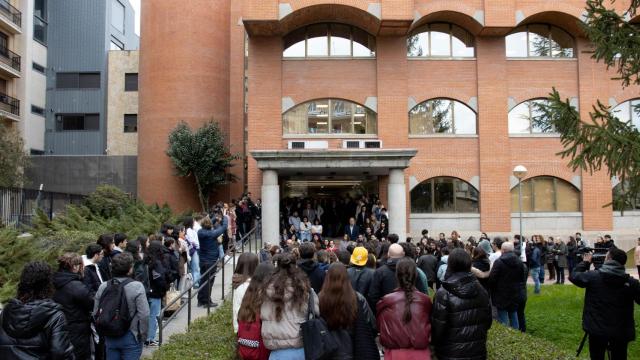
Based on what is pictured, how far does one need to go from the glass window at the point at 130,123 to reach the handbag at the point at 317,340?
37.4 metres

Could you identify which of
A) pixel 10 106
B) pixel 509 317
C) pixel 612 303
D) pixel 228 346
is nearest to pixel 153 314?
pixel 228 346

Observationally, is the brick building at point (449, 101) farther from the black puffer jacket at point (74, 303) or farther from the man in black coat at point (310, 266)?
the black puffer jacket at point (74, 303)

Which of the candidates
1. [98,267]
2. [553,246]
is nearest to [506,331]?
[98,267]

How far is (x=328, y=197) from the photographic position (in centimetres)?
2508

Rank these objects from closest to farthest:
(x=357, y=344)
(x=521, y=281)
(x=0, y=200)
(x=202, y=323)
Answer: (x=357, y=344), (x=202, y=323), (x=521, y=281), (x=0, y=200)

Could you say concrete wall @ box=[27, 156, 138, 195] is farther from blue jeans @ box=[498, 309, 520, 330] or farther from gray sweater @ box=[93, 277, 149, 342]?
gray sweater @ box=[93, 277, 149, 342]

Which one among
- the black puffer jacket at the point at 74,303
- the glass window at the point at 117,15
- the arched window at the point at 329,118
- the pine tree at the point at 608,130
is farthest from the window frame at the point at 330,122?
the glass window at the point at 117,15

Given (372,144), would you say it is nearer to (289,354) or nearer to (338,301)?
(338,301)

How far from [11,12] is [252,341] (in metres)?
39.0

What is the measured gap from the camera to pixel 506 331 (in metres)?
8.25

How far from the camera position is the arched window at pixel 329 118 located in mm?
25641

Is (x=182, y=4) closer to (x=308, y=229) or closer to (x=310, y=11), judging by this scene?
(x=310, y=11)

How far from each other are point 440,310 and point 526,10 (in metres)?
23.3

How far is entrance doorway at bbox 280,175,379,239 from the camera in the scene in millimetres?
22875
